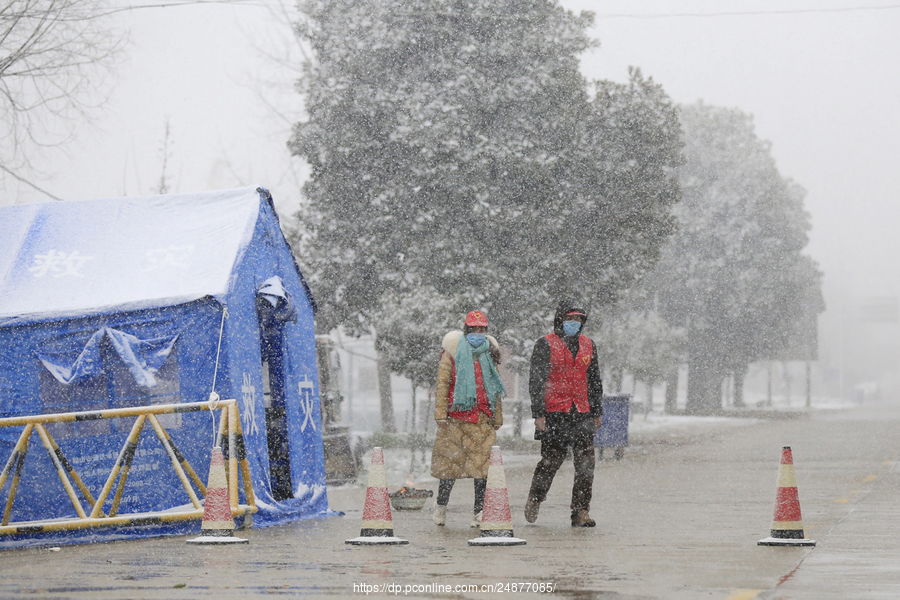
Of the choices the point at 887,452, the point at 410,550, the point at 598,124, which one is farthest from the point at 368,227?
the point at 410,550

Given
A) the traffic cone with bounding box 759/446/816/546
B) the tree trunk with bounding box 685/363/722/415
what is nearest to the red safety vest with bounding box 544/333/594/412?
the traffic cone with bounding box 759/446/816/546

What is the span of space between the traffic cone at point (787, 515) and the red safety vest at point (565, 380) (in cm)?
198

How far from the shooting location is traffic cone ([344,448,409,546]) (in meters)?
8.88

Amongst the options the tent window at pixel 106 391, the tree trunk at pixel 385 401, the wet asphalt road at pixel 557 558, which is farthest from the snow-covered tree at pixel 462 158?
the tent window at pixel 106 391

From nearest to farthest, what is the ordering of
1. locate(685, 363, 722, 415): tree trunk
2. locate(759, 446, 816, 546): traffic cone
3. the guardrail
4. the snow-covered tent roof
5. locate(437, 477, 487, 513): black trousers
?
locate(759, 446, 816, 546): traffic cone
the guardrail
locate(437, 477, 487, 513): black trousers
the snow-covered tent roof
locate(685, 363, 722, 415): tree trunk

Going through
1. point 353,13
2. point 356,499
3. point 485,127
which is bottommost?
point 356,499

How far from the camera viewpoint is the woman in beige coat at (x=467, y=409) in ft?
33.7

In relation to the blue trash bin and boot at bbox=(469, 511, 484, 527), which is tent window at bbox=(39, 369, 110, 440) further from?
the blue trash bin

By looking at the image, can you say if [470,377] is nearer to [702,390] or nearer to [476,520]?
[476,520]

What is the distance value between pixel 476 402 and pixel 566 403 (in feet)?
2.71

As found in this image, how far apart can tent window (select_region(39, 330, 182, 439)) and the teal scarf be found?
257 cm

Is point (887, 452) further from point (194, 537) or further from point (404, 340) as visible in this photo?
point (194, 537)

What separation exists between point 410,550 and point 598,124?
17.5 metres

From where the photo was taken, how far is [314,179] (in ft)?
80.1
